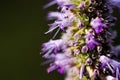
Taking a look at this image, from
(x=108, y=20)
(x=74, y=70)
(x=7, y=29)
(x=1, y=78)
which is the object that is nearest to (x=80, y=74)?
(x=74, y=70)

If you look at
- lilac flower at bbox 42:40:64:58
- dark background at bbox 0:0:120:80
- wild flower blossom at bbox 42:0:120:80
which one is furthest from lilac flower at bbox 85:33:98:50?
dark background at bbox 0:0:120:80

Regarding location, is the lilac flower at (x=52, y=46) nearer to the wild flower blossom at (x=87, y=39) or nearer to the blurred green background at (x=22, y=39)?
the wild flower blossom at (x=87, y=39)

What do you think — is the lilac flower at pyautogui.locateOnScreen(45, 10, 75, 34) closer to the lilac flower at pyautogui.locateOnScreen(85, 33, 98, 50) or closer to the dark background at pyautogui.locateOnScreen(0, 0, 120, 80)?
the lilac flower at pyautogui.locateOnScreen(85, 33, 98, 50)

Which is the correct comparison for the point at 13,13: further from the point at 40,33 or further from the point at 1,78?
the point at 1,78

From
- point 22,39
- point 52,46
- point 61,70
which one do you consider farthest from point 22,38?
point 61,70

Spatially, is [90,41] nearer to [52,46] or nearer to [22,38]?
[52,46]

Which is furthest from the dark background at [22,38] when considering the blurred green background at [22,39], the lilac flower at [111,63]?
the lilac flower at [111,63]
